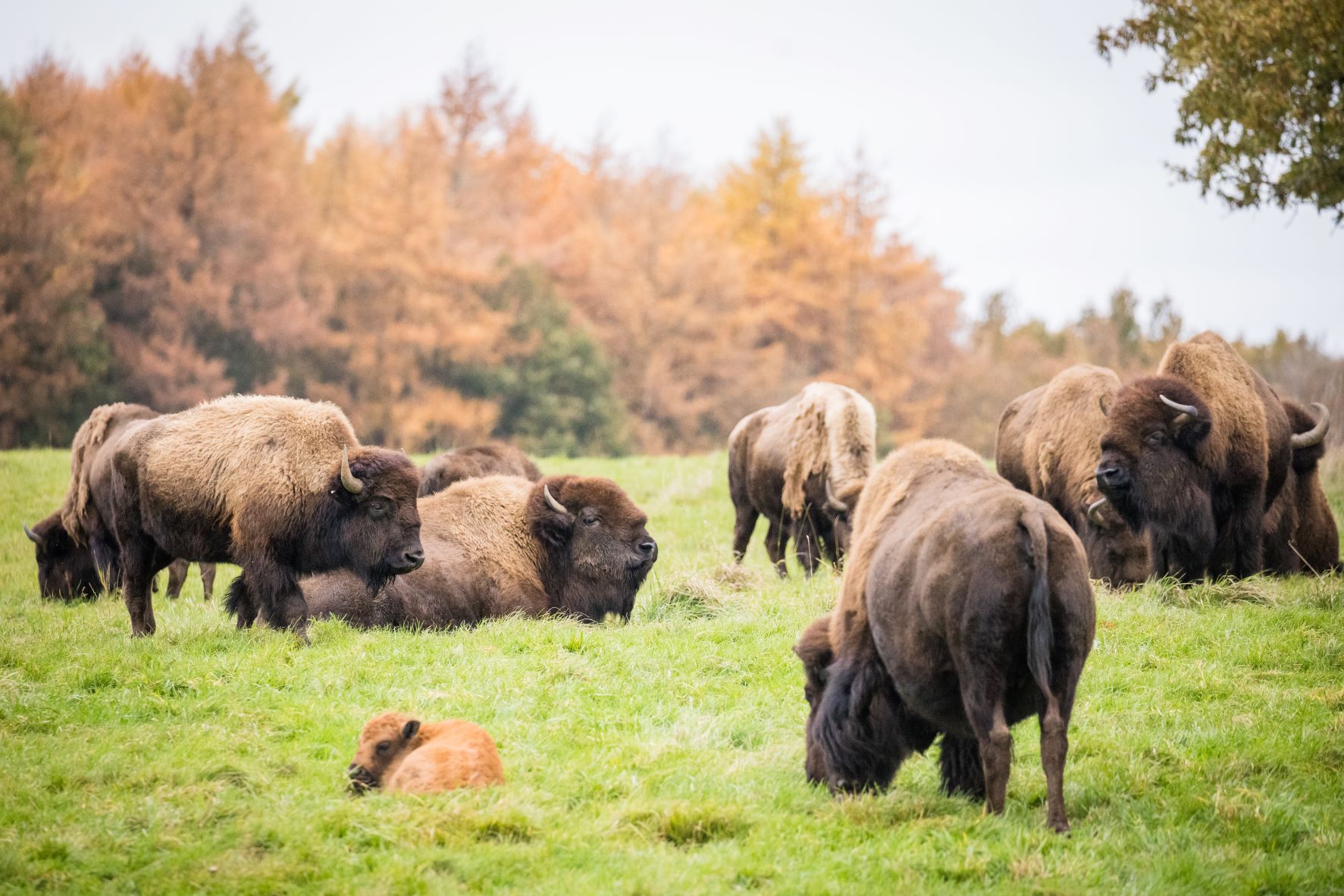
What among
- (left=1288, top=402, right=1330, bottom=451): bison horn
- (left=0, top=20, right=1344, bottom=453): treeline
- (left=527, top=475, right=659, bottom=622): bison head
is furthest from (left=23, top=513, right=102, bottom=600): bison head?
(left=0, top=20, right=1344, bottom=453): treeline

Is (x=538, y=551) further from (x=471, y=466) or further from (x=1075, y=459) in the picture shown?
(x=1075, y=459)

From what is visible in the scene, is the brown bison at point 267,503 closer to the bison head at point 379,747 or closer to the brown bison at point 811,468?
the bison head at point 379,747

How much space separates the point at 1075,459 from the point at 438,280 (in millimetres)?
31056

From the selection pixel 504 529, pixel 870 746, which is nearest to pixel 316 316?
pixel 504 529

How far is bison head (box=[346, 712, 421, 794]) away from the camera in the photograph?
602 cm

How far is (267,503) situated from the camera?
9.59 meters

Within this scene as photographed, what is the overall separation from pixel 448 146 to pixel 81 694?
133 ft

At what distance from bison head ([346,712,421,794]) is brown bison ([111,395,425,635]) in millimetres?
3514

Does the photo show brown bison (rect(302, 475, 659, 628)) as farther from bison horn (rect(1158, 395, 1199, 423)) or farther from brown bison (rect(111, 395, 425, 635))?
bison horn (rect(1158, 395, 1199, 423))

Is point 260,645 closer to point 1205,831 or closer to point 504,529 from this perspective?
point 504,529

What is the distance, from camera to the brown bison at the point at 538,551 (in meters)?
10.6

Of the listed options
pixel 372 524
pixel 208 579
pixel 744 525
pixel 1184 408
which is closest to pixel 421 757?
pixel 372 524

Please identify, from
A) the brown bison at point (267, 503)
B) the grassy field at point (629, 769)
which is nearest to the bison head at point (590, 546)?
the grassy field at point (629, 769)

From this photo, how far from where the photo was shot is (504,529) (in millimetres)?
11125
